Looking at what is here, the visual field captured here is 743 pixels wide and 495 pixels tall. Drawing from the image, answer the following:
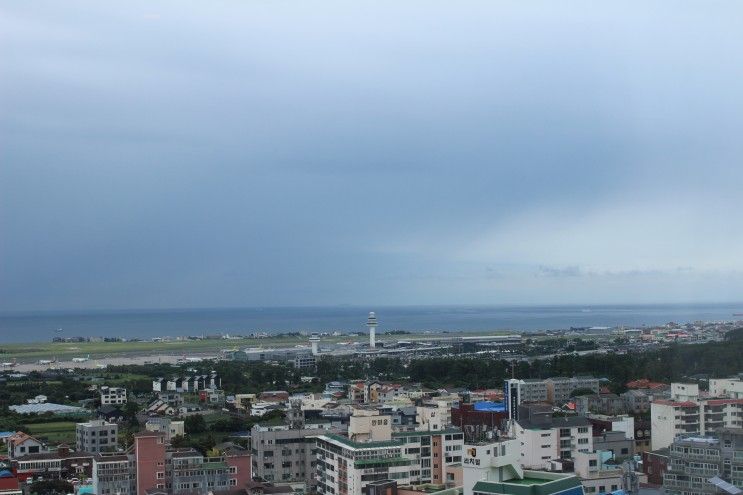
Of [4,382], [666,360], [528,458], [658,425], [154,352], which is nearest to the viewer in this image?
[528,458]

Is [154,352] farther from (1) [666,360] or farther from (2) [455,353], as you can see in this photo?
(1) [666,360]

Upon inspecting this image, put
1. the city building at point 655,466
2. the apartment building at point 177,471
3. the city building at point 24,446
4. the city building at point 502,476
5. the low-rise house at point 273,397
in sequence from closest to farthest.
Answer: the city building at point 502,476 < the city building at point 655,466 < the apartment building at point 177,471 < the city building at point 24,446 < the low-rise house at point 273,397

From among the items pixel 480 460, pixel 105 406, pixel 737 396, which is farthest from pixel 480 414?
pixel 105 406

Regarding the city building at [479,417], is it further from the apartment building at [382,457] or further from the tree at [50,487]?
the tree at [50,487]

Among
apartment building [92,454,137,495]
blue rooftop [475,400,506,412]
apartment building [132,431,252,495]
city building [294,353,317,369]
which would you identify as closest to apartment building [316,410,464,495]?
apartment building [132,431,252,495]

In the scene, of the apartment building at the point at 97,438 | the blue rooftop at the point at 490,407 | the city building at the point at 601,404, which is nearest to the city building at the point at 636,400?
the city building at the point at 601,404

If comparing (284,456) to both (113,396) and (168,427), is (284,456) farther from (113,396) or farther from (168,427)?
(113,396)
